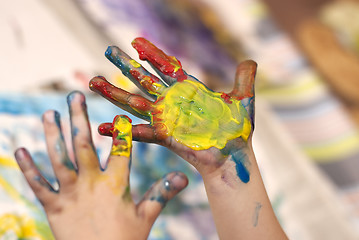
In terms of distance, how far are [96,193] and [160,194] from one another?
9 cm

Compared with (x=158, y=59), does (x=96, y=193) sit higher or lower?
lower

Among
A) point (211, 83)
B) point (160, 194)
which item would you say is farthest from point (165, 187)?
point (211, 83)

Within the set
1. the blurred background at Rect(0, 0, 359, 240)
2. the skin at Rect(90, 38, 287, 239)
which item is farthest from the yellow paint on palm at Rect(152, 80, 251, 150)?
the blurred background at Rect(0, 0, 359, 240)

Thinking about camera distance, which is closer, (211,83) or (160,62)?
(160,62)

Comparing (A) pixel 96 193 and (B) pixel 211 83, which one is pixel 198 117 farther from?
(B) pixel 211 83

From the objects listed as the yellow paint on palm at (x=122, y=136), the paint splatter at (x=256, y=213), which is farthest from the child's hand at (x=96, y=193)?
the paint splatter at (x=256, y=213)

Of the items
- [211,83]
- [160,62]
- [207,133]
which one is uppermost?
[211,83]

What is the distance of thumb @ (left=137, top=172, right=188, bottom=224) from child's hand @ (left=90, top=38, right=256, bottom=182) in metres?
0.04

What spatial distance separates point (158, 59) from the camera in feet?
1.77

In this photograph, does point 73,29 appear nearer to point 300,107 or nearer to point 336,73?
point 300,107

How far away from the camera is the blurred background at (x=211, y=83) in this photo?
0.77 metres

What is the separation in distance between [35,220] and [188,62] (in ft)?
2.48

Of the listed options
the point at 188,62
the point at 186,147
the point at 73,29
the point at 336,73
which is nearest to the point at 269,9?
the point at 336,73

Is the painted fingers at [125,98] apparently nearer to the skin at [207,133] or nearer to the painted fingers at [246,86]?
the skin at [207,133]
